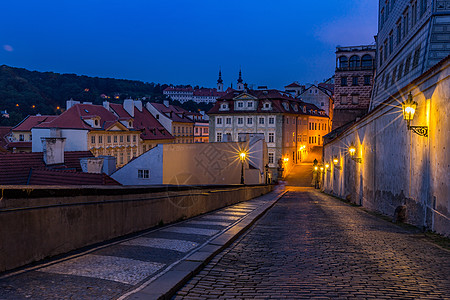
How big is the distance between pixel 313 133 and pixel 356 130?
59.0 m

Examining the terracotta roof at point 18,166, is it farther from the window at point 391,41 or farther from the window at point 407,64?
the window at point 391,41

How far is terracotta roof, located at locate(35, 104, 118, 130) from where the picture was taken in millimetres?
55688

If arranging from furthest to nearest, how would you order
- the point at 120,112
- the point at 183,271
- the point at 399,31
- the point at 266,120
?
the point at 266,120, the point at 120,112, the point at 399,31, the point at 183,271

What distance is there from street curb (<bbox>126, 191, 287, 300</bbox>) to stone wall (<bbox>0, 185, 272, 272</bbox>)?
198 cm

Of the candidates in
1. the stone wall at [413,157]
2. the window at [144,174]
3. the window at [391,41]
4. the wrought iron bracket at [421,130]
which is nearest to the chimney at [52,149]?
the window at [144,174]

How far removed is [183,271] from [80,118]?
54.2m

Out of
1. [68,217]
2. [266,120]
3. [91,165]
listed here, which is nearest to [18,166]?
[91,165]

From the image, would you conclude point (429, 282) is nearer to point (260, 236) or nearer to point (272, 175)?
point (260, 236)

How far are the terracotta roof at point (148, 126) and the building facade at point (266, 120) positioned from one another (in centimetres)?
1009

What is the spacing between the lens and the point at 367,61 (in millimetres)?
63250

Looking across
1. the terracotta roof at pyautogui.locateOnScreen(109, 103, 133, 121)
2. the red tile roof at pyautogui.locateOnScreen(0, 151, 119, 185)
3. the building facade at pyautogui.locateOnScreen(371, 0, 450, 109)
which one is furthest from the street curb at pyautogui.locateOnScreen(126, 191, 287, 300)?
the terracotta roof at pyautogui.locateOnScreen(109, 103, 133, 121)

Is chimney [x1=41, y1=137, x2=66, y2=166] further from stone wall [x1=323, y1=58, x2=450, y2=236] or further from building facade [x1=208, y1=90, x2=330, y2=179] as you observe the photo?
building facade [x1=208, y1=90, x2=330, y2=179]

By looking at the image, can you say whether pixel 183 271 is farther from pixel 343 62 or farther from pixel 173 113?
pixel 173 113

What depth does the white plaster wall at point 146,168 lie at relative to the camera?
31.8m
